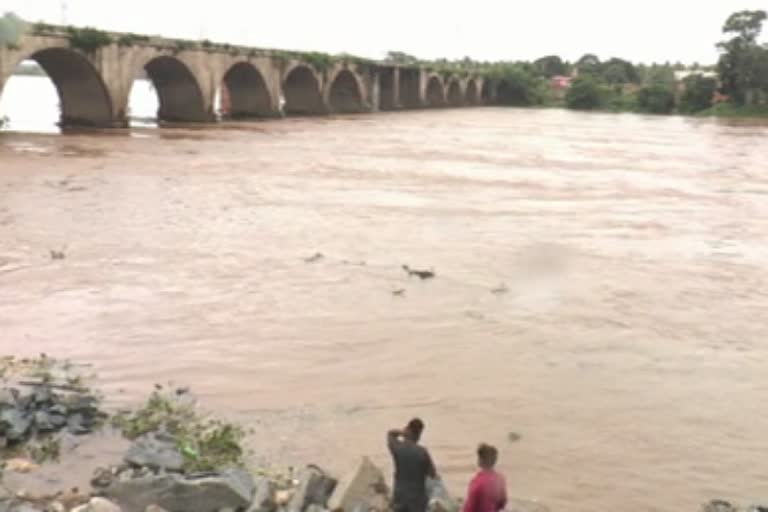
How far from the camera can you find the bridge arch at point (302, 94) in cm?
6044

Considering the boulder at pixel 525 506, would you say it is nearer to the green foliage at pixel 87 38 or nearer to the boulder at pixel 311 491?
the boulder at pixel 311 491

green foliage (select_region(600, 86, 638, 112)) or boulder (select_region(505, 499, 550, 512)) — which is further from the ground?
green foliage (select_region(600, 86, 638, 112))

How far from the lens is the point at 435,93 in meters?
92.3

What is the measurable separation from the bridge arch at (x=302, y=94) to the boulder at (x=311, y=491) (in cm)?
5456

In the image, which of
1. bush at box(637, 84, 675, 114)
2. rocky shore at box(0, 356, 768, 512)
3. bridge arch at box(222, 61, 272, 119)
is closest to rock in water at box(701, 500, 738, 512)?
rocky shore at box(0, 356, 768, 512)

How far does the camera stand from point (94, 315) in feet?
38.4

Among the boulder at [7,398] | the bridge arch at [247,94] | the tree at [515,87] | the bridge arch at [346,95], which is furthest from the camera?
the tree at [515,87]

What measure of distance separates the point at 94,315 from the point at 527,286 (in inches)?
253

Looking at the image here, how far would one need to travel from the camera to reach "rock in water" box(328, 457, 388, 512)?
20.6 ft

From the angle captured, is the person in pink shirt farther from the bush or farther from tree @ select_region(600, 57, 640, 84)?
tree @ select_region(600, 57, 640, 84)

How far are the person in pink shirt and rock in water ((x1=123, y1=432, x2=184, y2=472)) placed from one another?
227 cm

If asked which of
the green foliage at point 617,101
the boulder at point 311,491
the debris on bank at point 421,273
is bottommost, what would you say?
the debris on bank at point 421,273

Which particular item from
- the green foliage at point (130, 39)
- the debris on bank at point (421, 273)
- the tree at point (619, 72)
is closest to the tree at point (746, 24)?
the tree at point (619, 72)

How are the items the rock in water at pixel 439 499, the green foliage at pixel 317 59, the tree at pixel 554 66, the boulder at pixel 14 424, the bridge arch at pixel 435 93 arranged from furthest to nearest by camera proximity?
the tree at pixel 554 66
the bridge arch at pixel 435 93
the green foliage at pixel 317 59
the boulder at pixel 14 424
the rock in water at pixel 439 499
